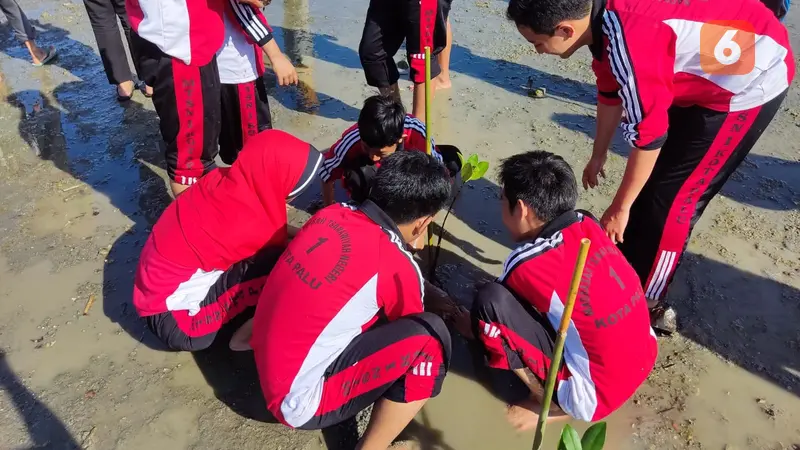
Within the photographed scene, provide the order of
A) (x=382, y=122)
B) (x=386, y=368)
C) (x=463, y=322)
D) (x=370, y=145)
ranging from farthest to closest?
(x=370, y=145) → (x=382, y=122) → (x=463, y=322) → (x=386, y=368)

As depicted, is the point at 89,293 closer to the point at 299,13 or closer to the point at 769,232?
the point at 769,232

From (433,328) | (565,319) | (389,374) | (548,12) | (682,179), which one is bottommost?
(389,374)

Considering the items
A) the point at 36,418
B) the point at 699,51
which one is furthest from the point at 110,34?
the point at 699,51

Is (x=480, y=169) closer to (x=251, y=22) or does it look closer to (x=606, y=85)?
(x=606, y=85)

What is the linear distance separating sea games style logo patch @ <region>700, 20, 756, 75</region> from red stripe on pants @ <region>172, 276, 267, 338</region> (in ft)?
6.57

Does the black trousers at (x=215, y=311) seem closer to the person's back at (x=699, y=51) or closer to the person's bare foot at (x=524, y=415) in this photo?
the person's bare foot at (x=524, y=415)

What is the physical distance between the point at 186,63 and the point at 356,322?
1.60 meters

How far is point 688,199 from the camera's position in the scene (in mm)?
2387

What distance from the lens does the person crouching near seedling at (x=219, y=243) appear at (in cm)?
238

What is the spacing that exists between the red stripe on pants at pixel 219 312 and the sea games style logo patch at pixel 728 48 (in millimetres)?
2003

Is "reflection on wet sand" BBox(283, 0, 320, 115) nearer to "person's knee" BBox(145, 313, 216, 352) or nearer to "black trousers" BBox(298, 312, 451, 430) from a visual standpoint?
"person's knee" BBox(145, 313, 216, 352)

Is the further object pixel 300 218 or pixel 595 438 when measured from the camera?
pixel 300 218

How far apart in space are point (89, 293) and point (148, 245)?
2.26ft

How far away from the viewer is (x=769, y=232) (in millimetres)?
3273
